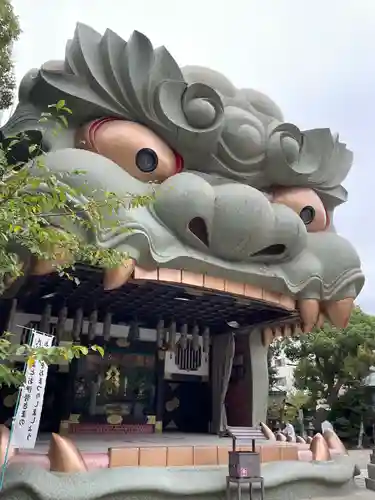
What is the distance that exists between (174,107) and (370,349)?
22.9 metres

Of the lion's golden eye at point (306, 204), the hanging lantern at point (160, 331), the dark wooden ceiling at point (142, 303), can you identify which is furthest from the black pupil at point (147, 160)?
the hanging lantern at point (160, 331)

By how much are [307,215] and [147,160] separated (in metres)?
3.69

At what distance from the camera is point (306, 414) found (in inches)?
1235

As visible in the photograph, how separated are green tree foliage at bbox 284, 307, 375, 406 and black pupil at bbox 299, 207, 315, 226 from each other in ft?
59.7

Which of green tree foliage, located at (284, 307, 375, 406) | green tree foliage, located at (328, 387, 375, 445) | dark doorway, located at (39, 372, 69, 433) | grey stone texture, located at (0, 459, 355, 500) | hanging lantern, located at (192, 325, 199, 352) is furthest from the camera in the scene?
green tree foliage, located at (284, 307, 375, 406)

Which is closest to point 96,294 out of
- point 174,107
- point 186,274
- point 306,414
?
point 186,274

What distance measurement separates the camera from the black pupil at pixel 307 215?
1035cm

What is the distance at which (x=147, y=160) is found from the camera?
9.02 meters

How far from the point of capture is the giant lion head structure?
819 centimetres

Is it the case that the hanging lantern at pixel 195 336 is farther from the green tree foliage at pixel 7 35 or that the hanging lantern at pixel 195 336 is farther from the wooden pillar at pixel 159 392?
the green tree foliage at pixel 7 35

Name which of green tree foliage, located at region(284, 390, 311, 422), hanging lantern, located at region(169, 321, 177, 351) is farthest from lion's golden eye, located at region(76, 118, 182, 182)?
green tree foliage, located at region(284, 390, 311, 422)

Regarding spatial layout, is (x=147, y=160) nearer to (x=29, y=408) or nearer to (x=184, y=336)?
(x=29, y=408)

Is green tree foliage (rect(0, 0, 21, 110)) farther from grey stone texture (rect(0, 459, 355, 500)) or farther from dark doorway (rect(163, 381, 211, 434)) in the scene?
dark doorway (rect(163, 381, 211, 434))

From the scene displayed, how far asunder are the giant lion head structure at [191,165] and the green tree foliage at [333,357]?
18.6 m
